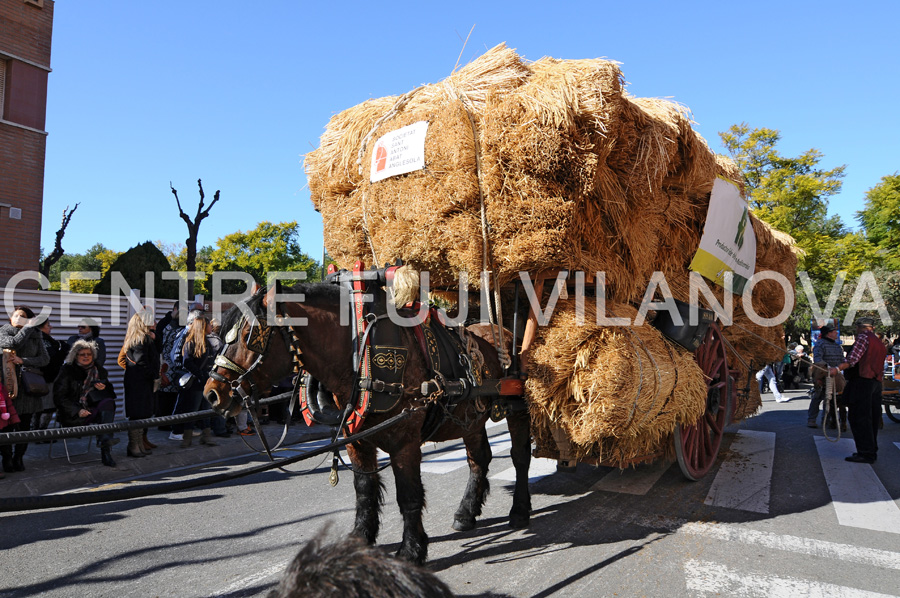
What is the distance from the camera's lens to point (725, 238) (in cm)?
600

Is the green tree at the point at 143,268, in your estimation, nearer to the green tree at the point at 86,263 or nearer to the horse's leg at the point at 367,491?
the horse's leg at the point at 367,491

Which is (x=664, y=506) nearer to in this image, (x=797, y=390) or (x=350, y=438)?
(x=350, y=438)

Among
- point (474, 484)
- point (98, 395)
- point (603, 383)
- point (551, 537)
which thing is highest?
point (603, 383)

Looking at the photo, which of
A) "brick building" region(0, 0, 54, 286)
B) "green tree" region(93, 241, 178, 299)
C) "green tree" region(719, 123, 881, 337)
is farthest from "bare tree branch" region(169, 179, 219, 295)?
"green tree" region(719, 123, 881, 337)

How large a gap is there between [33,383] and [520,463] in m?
5.67

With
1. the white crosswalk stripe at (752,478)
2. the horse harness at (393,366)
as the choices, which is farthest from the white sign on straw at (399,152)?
the white crosswalk stripe at (752,478)

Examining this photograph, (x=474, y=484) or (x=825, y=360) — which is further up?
(x=825, y=360)

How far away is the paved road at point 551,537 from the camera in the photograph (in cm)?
358

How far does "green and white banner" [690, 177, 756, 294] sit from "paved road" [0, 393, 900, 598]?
220cm

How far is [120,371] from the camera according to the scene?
1043cm

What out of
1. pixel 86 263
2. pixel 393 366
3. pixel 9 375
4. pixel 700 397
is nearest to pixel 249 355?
pixel 393 366

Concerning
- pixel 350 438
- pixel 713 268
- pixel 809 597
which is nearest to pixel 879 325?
pixel 713 268

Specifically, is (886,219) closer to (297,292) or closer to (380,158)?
(380,158)

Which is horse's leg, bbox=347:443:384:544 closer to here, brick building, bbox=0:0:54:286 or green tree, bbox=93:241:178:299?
brick building, bbox=0:0:54:286
